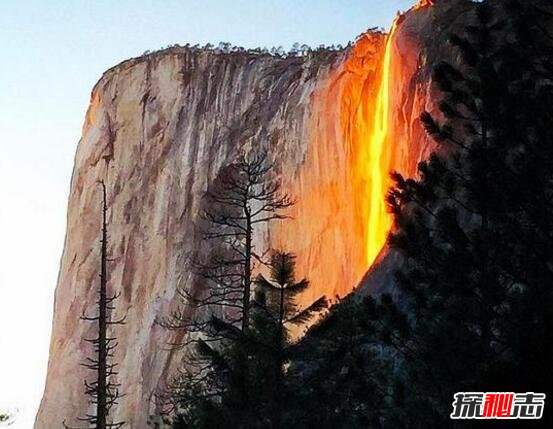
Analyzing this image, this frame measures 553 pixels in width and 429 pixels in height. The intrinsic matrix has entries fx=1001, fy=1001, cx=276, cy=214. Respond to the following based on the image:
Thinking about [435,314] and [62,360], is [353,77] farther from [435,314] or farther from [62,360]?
[435,314]

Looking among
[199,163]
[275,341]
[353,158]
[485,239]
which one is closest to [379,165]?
A: [353,158]

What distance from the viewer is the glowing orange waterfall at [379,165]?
28.7 meters

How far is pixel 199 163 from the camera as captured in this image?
136ft

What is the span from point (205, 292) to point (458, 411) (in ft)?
91.9

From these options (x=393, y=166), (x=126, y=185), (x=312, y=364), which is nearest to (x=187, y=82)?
(x=126, y=185)

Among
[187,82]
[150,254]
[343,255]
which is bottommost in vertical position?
[343,255]

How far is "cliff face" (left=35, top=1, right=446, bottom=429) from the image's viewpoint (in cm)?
3108

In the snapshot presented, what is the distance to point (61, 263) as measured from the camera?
49094 millimetres

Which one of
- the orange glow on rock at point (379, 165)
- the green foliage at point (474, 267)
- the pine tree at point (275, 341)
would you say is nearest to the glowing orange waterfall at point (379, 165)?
the orange glow on rock at point (379, 165)

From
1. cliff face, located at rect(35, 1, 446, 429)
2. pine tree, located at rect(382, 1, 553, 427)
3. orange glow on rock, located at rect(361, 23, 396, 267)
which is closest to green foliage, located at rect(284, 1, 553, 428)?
pine tree, located at rect(382, 1, 553, 427)

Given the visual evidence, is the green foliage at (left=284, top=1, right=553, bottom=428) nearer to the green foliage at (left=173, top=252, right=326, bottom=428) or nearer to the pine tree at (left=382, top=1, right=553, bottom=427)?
the pine tree at (left=382, top=1, right=553, bottom=427)

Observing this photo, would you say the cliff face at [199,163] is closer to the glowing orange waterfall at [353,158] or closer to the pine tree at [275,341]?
the glowing orange waterfall at [353,158]

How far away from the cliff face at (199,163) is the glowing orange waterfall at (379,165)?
119 millimetres

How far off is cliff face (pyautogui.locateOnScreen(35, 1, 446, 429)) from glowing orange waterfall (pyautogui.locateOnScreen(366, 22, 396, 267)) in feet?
0.39
